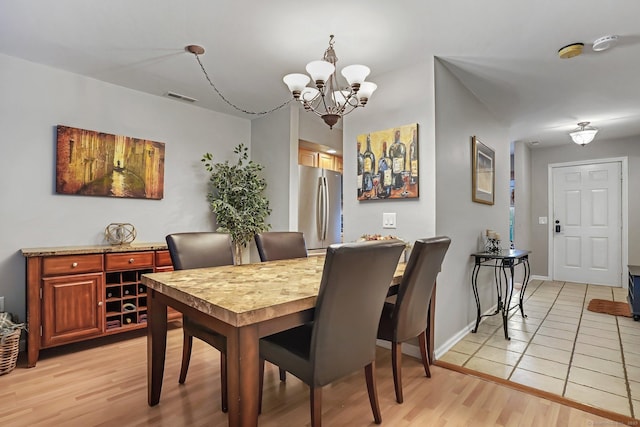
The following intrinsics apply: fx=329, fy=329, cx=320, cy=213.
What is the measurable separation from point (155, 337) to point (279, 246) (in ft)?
3.55

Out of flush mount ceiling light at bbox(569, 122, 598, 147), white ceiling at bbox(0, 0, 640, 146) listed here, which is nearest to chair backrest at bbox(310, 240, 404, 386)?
white ceiling at bbox(0, 0, 640, 146)

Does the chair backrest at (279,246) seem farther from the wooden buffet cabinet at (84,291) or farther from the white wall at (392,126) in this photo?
the wooden buffet cabinet at (84,291)

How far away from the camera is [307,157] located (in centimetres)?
457

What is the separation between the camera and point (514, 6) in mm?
1979

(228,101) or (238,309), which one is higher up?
(228,101)

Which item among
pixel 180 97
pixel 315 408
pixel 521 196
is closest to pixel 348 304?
pixel 315 408

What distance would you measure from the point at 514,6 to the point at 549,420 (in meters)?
2.37

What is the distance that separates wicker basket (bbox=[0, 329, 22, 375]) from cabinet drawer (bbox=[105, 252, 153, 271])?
0.71 meters

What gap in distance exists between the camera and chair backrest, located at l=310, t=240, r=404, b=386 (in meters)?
1.31

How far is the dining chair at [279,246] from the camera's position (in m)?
2.52

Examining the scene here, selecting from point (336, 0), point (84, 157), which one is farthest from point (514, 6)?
point (84, 157)

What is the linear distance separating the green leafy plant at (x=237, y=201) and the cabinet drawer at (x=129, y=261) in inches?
34.7

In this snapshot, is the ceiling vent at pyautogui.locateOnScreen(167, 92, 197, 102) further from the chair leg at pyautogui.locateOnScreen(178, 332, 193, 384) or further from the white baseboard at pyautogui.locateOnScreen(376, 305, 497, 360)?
the white baseboard at pyautogui.locateOnScreen(376, 305, 497, 360)

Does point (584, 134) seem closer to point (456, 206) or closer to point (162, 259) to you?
point (456, 206)
